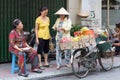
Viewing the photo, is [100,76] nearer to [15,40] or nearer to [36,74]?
[36,74]

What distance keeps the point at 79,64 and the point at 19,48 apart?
5.70 ft

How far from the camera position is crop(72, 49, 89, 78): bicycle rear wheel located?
1066cm

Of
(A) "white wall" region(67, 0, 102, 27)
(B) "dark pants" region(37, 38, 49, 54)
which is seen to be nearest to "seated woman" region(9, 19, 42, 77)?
(B) "dark pants" region(37, 38, 49, 54)

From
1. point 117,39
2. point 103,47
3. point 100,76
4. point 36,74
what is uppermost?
point 117,39

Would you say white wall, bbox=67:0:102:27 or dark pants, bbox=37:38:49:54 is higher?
white wall, bbox=67:0:102:27

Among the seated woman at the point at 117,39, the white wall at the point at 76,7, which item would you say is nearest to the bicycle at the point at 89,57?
the white wall at the point at 76,7

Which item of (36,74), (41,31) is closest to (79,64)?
(36,74)

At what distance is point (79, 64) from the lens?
1077cm

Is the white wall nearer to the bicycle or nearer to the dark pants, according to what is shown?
the dark pants

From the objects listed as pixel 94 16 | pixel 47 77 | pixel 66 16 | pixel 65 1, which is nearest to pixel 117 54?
pixel 94 16

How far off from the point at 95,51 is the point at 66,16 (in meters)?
1.36

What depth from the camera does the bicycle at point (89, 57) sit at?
35.2ft

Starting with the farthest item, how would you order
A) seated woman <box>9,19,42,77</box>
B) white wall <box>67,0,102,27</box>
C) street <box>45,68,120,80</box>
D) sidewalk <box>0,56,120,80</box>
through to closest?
1. white wall <box>67,0,102,27</box>
2. street <box>45,68,120,80</box>
3. seated woman <box>9,19,42,77</box>
4. sidewalk <box>0,56,120,80</box>

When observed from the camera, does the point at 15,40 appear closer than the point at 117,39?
Yes
